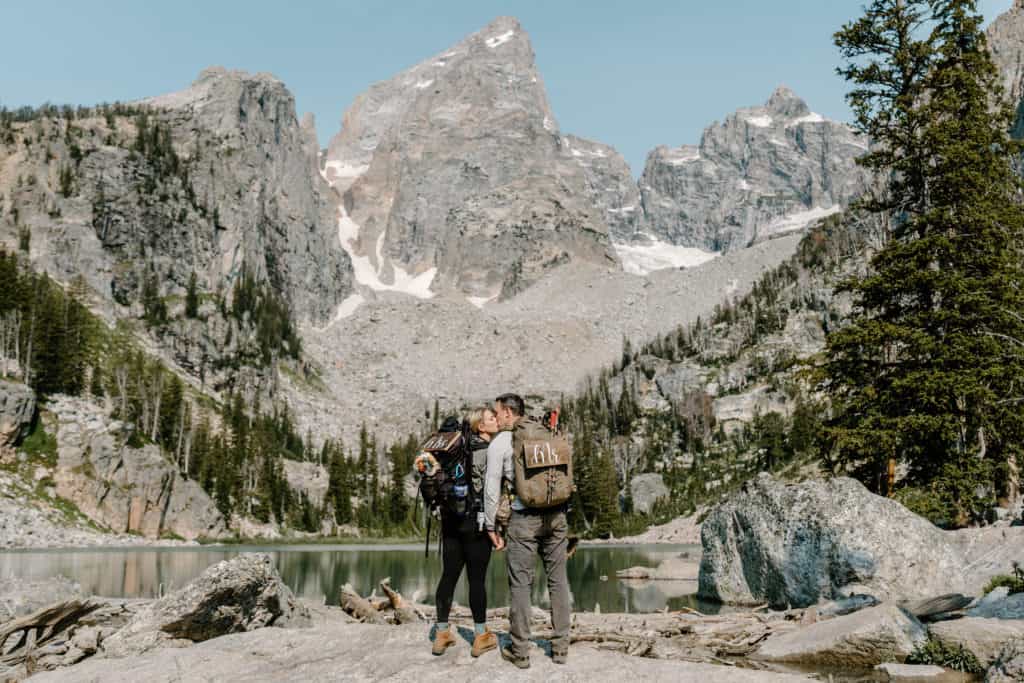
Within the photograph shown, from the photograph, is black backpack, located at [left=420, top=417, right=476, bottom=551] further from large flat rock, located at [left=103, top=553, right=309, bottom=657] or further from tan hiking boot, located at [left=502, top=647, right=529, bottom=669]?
large flat rock, located at [left=103, top=553, right=309, bottom=657]

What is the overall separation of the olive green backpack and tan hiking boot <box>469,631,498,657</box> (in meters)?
1.75

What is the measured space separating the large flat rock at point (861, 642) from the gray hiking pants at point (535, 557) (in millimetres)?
5496

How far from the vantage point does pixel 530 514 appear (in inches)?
373

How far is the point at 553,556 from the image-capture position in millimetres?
9547

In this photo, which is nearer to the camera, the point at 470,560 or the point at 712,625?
the point at 470,560

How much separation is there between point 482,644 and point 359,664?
60.0 inches

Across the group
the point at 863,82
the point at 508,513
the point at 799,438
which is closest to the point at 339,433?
the point at 799,438

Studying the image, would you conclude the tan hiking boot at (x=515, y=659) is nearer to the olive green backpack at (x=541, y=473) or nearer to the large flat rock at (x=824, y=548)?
the olive green backpack at (x=541, y=473)

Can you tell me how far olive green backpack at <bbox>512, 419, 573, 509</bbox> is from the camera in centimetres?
927

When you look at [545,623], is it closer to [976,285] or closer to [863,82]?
[976,285]

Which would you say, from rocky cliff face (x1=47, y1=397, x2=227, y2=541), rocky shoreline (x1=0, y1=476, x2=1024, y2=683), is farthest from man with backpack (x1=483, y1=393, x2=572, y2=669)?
rocky cliff face (x1=47, y1=397, x2=227, y2=541)

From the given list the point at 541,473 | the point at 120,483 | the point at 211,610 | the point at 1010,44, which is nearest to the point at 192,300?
the point at 120,483

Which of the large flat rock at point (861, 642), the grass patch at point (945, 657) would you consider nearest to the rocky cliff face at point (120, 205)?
the large flat rock at point (861, 642)

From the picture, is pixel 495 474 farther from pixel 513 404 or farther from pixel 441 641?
pixel 441 641
